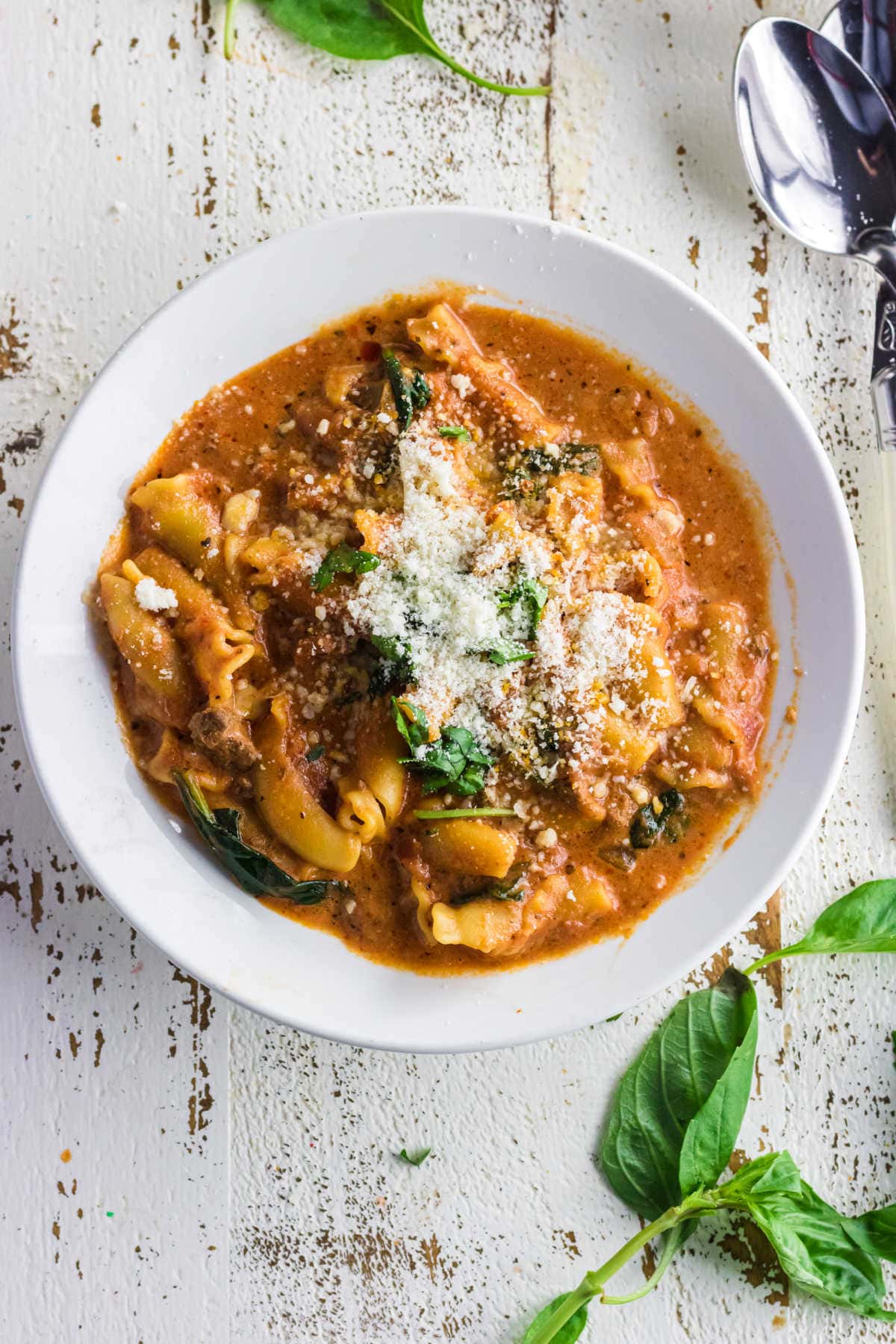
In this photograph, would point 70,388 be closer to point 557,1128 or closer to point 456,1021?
point 456,1021

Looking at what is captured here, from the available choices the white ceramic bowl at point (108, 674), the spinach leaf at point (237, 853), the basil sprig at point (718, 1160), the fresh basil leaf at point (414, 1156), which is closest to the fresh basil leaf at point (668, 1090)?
the basil sprig at point (718, 1160)

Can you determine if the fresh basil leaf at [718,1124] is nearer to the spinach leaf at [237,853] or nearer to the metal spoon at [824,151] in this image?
the spinach leaf at [237,853]

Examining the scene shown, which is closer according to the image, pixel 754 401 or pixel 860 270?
pixel 754 401

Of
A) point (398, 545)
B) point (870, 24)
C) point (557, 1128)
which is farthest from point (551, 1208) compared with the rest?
point (870, 24)

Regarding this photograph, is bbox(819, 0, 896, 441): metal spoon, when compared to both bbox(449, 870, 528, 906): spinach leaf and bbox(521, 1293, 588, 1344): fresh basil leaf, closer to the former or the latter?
bbox(449, 870, 528, 906): spinach leaf

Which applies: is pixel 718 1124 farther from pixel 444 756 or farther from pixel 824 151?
pixel 824 151

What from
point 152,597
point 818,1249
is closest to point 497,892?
point 152,597
